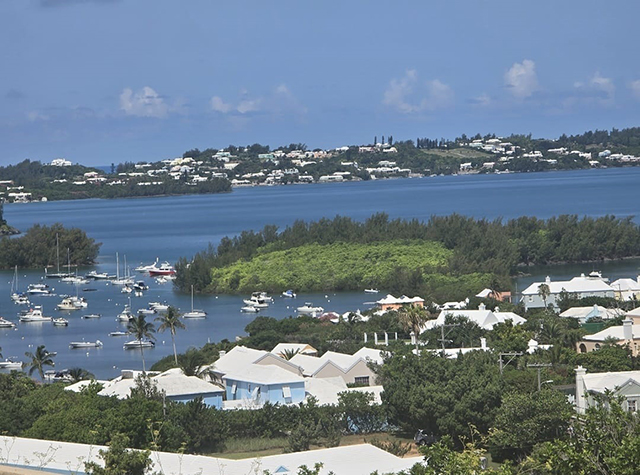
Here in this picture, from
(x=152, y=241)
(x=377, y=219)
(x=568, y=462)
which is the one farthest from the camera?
(x=152, y=241)

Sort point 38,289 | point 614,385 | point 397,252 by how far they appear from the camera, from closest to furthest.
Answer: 1. point 614,385
2. point 397,252
3. point 38,289

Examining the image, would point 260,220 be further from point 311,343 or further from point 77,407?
point 77,407

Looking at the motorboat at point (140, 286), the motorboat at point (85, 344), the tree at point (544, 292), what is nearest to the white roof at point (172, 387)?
the motorboat at point (85, 344)

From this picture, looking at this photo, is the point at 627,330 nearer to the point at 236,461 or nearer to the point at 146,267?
the point at 236,461

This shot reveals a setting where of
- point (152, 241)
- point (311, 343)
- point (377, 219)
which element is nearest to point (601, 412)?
point (311, 343)

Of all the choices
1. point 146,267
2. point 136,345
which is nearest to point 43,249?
point 146,267
